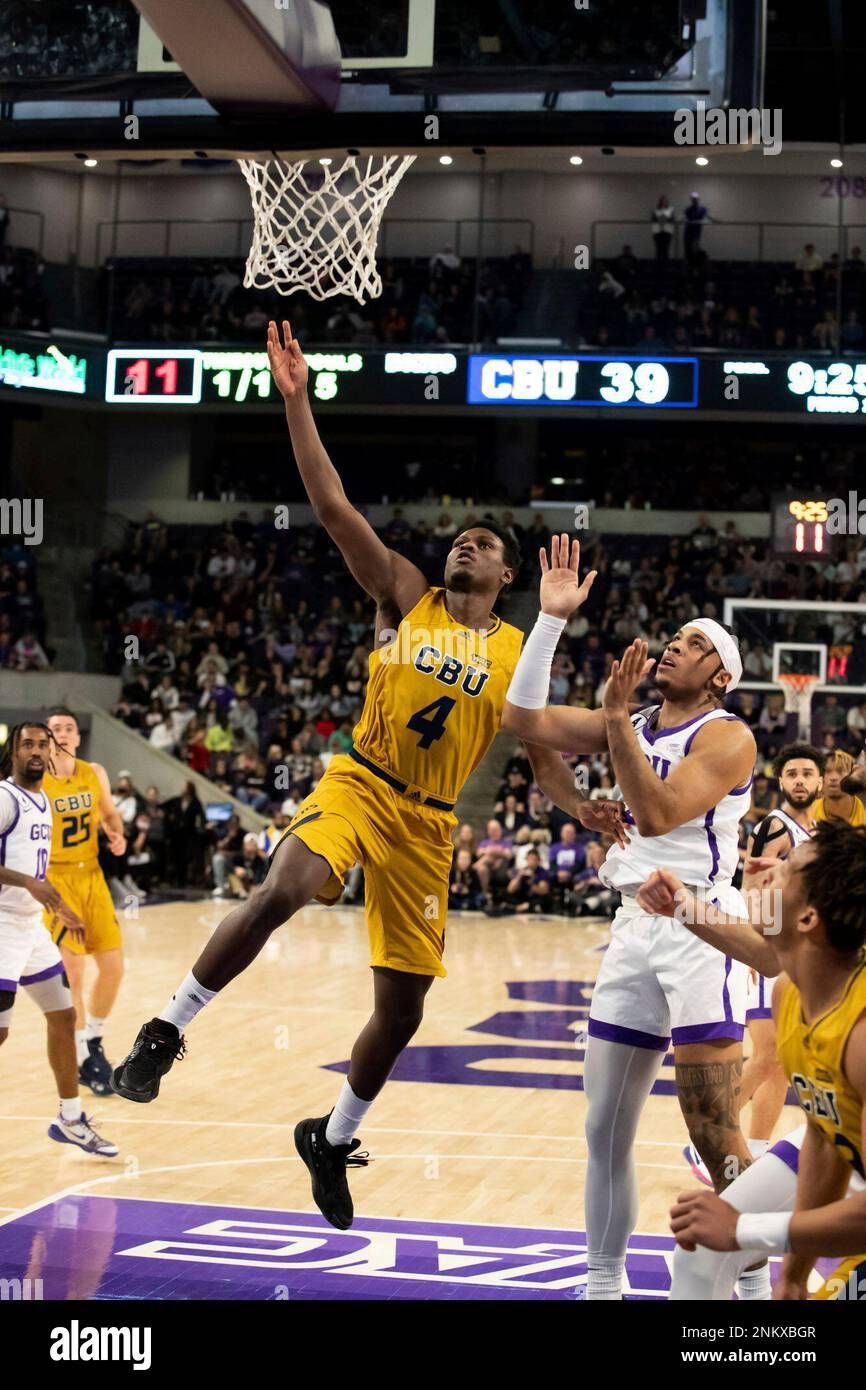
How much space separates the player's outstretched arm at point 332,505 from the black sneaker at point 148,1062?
63.3 inches

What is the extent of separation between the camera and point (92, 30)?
8.64 metres

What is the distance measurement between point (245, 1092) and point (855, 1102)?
245 inches

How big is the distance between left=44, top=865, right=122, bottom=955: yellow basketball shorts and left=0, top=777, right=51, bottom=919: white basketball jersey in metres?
1.40

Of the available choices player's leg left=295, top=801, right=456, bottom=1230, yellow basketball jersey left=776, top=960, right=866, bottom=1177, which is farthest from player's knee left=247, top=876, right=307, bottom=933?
yellow basketball jersey left=776, top=960, right=866, bottom=1177

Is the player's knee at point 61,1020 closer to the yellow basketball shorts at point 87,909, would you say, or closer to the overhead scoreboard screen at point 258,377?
the yellow basketball shorts at point 87,909

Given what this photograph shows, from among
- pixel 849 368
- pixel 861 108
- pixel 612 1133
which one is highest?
pixel 861 108

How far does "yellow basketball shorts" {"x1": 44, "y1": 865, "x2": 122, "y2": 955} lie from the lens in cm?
916

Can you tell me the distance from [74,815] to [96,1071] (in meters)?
1.48

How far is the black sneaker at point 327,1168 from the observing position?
5375mm

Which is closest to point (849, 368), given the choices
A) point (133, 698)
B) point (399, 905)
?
point (133, 698)

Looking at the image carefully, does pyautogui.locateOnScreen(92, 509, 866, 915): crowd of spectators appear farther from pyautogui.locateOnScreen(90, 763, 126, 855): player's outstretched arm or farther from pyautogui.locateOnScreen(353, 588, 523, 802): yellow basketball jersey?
pyautogui.locateOnScreen(353, 588, 523, 802): yellow basketball jersey

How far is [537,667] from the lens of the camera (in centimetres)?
510

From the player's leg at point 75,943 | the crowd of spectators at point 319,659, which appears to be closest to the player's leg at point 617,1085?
the player's leg at point 75,943

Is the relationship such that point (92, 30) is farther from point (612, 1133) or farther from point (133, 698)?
point (133, 698)
